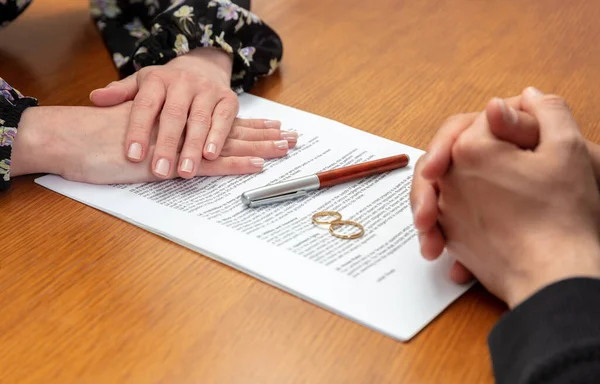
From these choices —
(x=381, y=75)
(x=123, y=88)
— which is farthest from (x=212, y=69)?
(x=381, y=75)

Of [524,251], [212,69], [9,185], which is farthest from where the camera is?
[212,69]

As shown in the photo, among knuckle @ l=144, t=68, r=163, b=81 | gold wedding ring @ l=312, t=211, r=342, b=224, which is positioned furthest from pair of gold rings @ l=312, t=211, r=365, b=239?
knuckle @ l=144, t=68, r=163, b=81

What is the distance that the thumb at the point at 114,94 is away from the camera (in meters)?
0.92

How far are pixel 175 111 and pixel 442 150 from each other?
0.38 metres

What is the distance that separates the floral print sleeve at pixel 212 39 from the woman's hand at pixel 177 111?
49 mm

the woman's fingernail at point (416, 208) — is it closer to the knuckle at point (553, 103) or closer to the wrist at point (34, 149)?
the knuckle at point (553, 103)

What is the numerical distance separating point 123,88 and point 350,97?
31 centimetres

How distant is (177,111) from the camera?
0.90m

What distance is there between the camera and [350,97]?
40.5 inches

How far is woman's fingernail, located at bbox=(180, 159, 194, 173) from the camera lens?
843 millimetres

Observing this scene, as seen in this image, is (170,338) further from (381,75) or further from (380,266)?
(381,75)

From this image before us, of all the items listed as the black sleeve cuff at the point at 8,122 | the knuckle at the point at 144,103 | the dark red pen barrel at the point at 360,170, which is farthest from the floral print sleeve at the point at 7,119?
the dark red pen barrel at the point at 360,170

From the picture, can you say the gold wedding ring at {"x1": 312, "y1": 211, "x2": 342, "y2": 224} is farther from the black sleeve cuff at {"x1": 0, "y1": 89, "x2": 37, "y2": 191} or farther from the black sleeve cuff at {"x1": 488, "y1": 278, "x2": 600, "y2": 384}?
the black sleeve cuff at {"x1": 0, "y1": 89, "x2": 37, "y2": 191}

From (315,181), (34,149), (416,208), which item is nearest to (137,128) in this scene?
(34,149)
